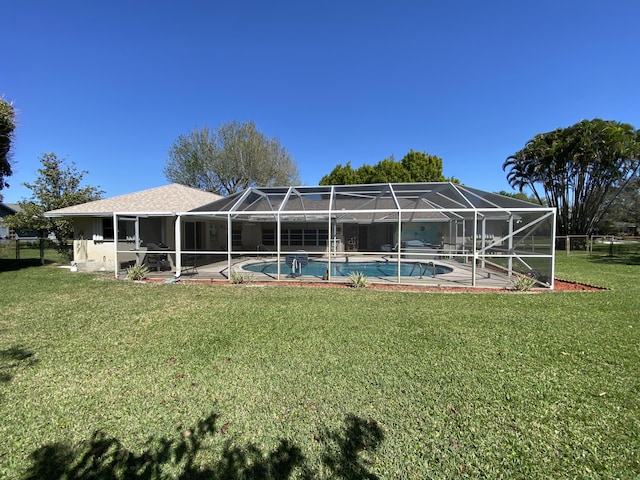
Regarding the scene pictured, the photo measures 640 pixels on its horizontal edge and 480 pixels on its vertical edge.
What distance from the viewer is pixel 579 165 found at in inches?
987

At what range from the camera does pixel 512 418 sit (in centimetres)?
280

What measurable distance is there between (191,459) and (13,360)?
3.51m

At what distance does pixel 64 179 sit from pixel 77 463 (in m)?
20.4

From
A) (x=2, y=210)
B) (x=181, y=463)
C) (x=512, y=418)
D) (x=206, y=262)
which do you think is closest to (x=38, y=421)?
(x=181, y=463)

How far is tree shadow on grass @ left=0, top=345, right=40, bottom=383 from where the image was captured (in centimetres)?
368

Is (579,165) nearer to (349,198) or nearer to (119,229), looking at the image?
(349,198)

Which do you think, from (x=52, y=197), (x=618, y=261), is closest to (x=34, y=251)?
(x=52, y=197)

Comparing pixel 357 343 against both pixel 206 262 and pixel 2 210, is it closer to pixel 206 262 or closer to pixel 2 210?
pixel 206 262

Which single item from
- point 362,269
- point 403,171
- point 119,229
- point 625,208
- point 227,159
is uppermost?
point 227,159

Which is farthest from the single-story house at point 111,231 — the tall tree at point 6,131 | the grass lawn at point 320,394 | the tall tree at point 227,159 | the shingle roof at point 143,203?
the tall tree at point 227,159

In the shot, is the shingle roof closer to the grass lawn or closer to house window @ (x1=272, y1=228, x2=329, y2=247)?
house window @ (x1=272, y1=228, x2=329, y2=247)

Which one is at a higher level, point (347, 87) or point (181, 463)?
point (347, 87)

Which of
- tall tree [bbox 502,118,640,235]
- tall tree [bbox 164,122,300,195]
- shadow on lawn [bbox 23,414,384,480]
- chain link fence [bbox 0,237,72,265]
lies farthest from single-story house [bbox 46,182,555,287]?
tall tree [bbox 502,118,640,235]

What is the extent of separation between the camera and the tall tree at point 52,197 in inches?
614
